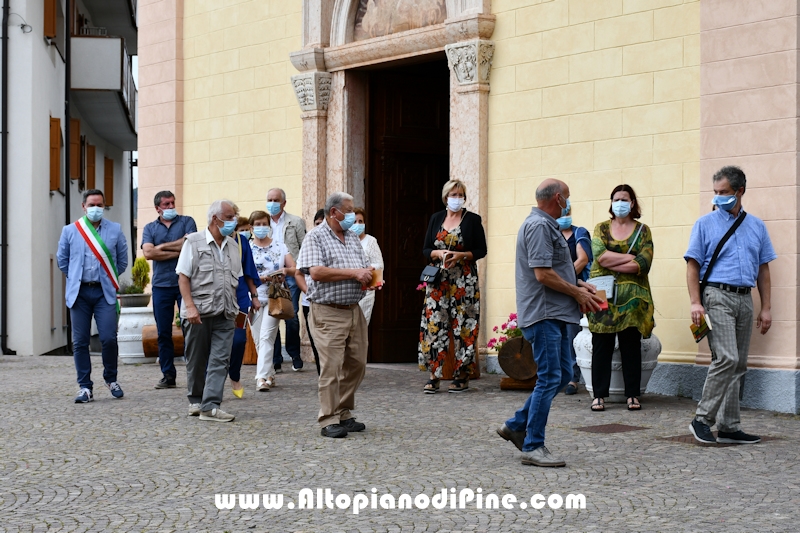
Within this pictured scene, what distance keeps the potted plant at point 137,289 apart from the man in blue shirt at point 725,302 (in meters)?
8.97

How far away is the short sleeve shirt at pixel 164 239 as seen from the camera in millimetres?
11203

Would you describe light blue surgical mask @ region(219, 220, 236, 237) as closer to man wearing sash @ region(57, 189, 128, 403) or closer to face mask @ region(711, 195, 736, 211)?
man wearing sash @ region(57, 189, 128, 403)

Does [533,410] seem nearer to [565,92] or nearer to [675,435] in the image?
[675,435]

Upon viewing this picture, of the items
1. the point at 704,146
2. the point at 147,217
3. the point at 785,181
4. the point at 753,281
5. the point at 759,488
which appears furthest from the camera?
the point at 147,217

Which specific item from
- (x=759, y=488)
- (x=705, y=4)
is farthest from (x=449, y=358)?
(x=759, y=488)

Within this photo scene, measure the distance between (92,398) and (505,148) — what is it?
15.6 feet

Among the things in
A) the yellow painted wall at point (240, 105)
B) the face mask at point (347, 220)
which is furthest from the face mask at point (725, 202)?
the yellow painted wall at point (240, 105)

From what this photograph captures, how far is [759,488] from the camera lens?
616cm

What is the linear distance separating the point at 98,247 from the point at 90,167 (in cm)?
1548

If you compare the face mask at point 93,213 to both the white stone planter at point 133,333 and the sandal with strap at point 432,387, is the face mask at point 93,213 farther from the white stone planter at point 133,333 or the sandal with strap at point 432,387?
the white stone planter at point 133,333

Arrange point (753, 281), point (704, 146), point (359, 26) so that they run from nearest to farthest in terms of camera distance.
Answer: point (753, 281) < point (704, 146) < point (359, 26)

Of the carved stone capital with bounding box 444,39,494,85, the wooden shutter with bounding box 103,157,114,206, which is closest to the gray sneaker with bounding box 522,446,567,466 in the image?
the carved stone capital with bounding box 444,39,494,85

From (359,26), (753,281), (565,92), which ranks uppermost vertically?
(359,26)

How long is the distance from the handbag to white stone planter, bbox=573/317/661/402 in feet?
8.67
